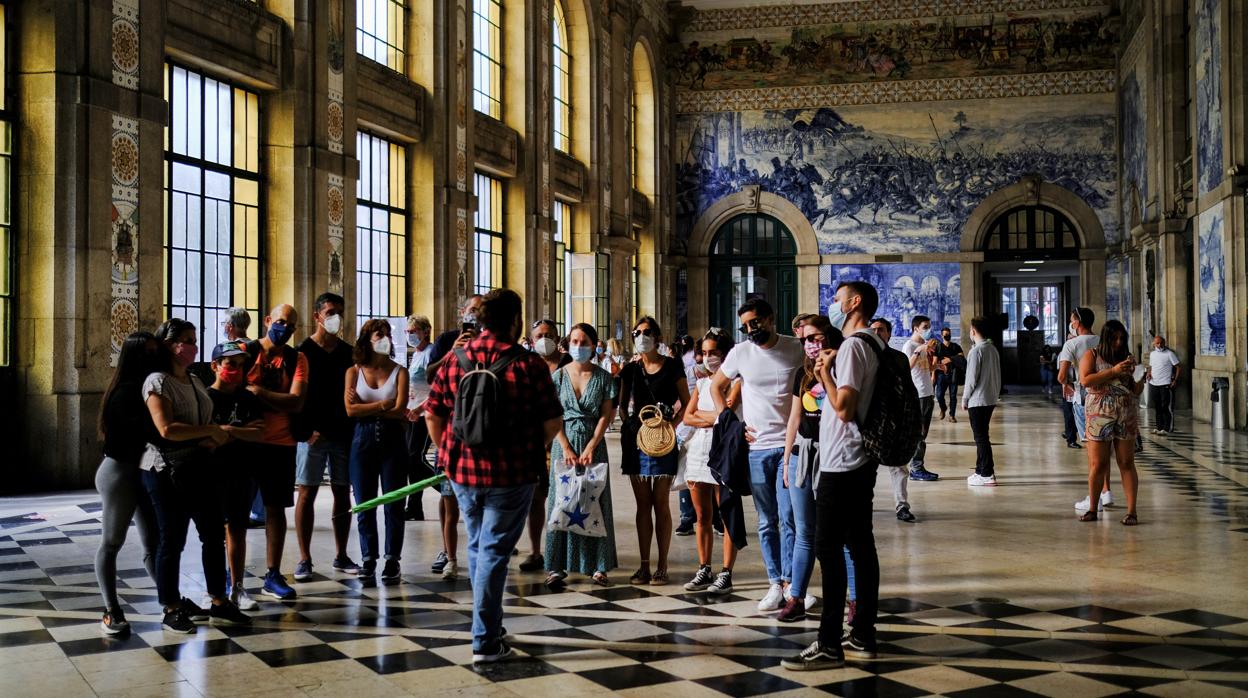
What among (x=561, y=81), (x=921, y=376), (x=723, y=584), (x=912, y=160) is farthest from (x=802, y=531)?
(x=912, y=160)

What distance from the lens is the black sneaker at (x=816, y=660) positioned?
5895 mm

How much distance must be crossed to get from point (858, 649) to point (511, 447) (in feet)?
6.67

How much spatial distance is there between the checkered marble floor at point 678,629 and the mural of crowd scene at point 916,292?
24574 millimetres

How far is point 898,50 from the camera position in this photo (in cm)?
3472

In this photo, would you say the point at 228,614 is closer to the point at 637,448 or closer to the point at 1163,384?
the point at 637,448

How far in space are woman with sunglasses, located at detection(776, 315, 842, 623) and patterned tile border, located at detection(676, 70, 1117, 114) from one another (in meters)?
29.4

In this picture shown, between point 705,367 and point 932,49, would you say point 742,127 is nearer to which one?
point 932,49

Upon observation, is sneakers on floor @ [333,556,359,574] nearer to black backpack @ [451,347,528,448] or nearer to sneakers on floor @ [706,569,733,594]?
sneakers on floor @ [706,569,733,594]

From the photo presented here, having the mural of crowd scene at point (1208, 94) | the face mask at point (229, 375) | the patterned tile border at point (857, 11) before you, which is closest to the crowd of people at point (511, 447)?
the face mask at point (229, 375)

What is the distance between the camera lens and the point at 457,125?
21484 millimetres

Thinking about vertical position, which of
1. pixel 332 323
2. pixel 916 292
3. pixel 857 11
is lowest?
pixel 332 323

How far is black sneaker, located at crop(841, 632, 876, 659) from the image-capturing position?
20.0 feet

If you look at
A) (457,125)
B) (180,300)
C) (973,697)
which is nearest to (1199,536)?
(973,697)

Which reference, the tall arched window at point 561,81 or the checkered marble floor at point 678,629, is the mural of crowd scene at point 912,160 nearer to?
the tall arched window at point 561,81
